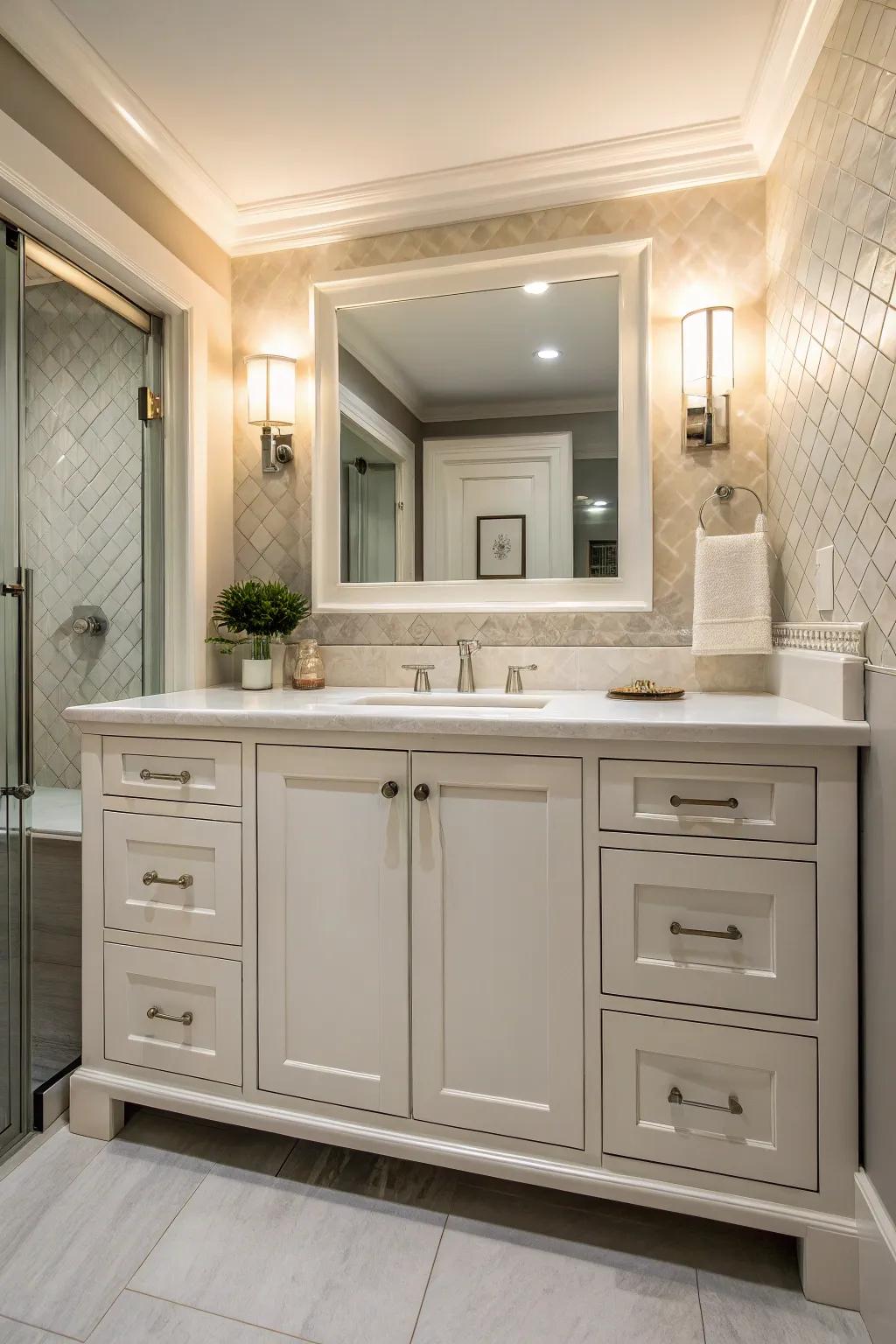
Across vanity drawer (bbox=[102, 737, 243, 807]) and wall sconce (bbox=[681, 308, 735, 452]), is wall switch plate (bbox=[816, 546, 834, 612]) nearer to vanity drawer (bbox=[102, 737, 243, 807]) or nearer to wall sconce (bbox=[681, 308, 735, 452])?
wall sconce (bbox=[681, 308, 735, 452])

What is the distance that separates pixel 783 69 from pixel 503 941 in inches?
74.9

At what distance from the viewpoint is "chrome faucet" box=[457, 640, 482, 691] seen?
1974 millimetres

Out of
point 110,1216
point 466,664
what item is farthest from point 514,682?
point 110,1216

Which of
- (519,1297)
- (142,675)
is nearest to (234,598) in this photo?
(142,675)

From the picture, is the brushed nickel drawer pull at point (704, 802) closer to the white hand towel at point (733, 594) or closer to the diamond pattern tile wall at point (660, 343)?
the white hand towel at point (733, 594)

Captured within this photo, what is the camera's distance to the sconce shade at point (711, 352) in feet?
6.04

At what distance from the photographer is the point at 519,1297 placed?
3.96 feet

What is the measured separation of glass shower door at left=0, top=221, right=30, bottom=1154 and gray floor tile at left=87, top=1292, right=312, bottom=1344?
1.69 feet

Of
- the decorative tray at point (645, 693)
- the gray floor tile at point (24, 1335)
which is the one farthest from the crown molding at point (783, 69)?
the gray floor tile at point (24, 1335)

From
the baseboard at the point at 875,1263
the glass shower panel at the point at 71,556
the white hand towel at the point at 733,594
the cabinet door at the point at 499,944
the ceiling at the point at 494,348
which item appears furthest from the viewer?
the ceiling at the point at 494,348

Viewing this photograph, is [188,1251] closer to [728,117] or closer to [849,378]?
[849,378]

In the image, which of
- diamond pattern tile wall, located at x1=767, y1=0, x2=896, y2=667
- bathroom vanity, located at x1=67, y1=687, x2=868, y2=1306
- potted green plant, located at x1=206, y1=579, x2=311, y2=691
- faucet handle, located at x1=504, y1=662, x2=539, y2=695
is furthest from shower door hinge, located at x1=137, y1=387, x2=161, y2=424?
diamond pattern tile wall, located at x1=767, y1=0, x2=896, y2=667

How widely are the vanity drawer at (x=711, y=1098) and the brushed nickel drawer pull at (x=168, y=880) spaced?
88 cm

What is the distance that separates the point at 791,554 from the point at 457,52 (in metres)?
1.32
